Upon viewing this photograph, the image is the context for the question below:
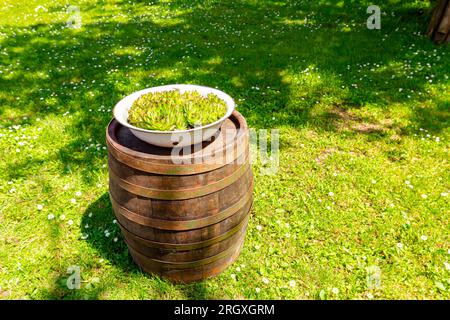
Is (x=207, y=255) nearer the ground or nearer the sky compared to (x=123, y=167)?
nearer the ground

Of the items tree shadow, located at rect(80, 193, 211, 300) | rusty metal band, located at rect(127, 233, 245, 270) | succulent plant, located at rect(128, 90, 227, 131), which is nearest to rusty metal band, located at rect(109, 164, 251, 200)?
succulent plant, located at rect(128, 90, 227, 131)

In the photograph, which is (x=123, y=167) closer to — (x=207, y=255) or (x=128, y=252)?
(x=207, y=255)

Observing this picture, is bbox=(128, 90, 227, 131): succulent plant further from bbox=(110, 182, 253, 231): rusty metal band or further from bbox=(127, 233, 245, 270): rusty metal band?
bbox=(127, 233, 245, 270): rusty metal band

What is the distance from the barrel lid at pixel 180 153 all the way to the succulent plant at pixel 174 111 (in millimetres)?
233

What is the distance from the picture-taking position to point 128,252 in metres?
4.44

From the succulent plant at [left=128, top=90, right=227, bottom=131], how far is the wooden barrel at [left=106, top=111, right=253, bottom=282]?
0.25 metres

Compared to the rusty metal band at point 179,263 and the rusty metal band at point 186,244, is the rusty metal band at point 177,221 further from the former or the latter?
the rusty metal band at point 179,263

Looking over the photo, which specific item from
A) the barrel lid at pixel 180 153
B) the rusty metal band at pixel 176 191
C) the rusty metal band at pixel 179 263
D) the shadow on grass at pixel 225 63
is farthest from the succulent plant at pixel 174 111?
the shadow on grass at pixel 225 63

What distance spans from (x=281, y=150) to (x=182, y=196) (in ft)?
11.5

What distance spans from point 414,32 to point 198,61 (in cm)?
678

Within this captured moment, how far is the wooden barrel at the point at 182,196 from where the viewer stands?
309cm

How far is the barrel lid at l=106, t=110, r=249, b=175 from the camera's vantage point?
9.94 ft

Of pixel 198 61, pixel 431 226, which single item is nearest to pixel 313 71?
pixel 198 61

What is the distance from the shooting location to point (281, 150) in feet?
20.6
